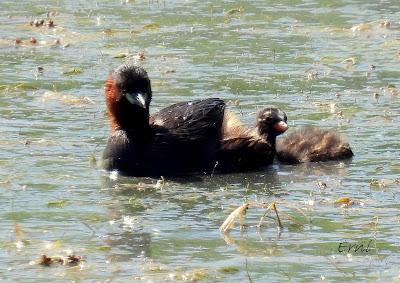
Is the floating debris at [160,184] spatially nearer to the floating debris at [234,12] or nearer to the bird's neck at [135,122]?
the bird's neck at [135,122]

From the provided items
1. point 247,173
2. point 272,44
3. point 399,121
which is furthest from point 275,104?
point 272,44

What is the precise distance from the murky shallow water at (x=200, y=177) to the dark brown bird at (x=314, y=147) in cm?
17

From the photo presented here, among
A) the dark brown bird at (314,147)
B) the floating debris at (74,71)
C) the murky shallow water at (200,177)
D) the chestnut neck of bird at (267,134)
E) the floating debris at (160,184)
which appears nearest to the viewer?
the murky shallow water at (200,177)

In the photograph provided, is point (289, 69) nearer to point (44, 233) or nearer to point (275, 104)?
point (275, 104)

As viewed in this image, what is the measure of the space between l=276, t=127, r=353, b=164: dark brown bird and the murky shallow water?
6.6 inches

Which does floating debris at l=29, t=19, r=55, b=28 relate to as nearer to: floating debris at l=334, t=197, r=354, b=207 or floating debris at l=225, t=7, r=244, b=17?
floating debris at l=225, t=7, r=244, b=17

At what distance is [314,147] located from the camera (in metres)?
12.8

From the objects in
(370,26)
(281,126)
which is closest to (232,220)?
(281,126)

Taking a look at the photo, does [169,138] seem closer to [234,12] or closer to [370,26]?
[370,26]

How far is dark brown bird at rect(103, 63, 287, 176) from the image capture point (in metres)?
12.2

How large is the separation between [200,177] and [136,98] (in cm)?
91

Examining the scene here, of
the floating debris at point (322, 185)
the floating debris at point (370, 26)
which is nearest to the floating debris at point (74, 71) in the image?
the floating debris at point (370, 26)

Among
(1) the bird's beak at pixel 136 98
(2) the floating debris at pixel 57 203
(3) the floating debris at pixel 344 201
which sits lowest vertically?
(3) the floating debris at pixel 344 201

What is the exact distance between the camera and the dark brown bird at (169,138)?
12242 millimetres
